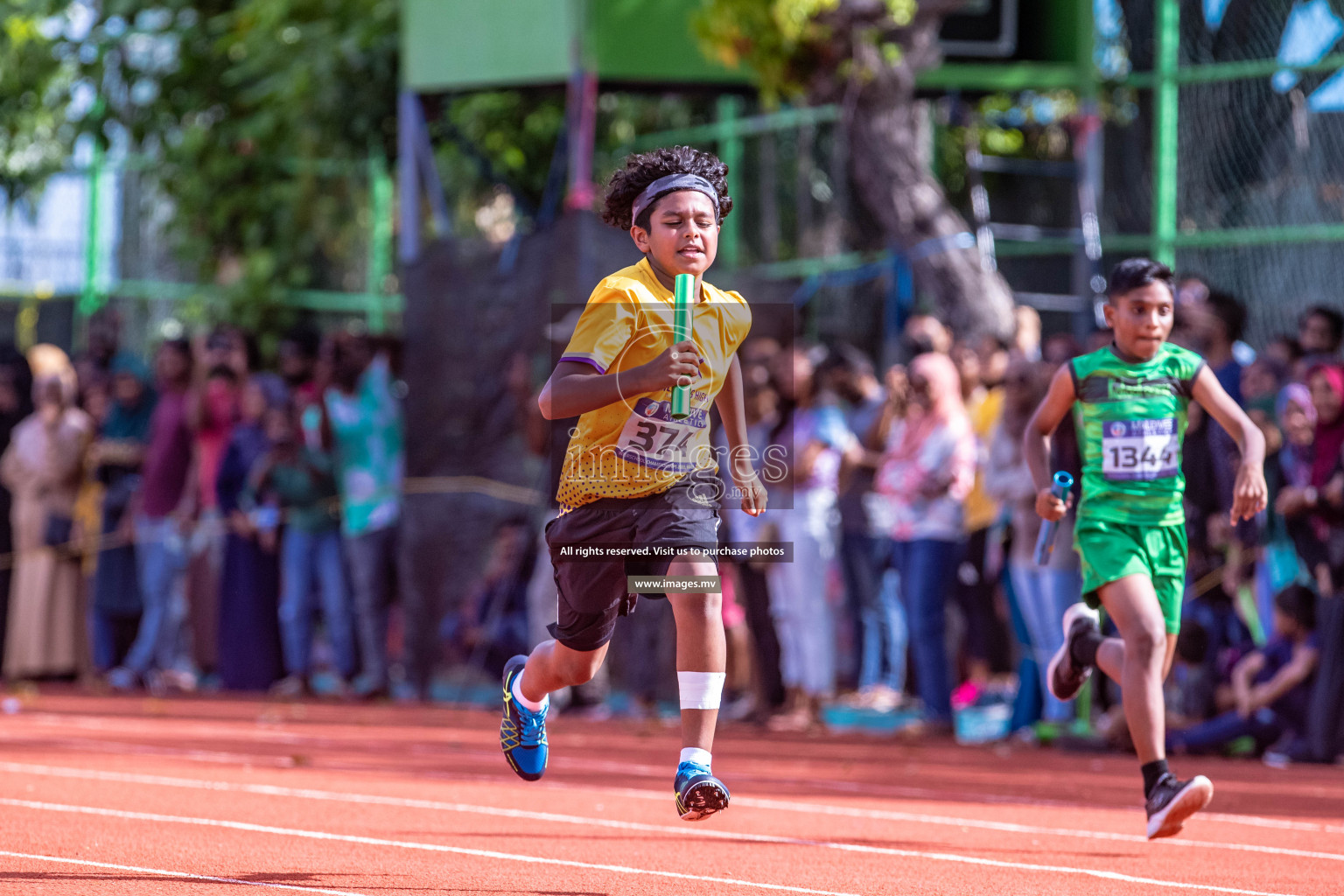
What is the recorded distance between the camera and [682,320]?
582 cm

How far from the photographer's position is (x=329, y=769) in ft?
30.2

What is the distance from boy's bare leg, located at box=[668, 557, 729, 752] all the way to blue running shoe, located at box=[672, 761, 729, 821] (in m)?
0.21

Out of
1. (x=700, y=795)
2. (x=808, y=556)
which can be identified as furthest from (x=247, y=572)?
(x=700, y=795)

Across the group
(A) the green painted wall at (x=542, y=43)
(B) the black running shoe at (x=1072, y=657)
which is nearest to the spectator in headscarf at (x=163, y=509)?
(A) the green painted wall at (x=542, y=43)

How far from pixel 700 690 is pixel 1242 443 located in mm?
2277

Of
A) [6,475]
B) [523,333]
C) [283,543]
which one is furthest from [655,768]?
[6,475]

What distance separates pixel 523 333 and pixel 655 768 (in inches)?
163

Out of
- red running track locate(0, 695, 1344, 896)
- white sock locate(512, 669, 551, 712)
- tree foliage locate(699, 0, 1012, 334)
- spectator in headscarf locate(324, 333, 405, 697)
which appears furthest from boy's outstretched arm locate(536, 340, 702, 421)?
spectator in headscarf locate(324, 333, 405, 697)

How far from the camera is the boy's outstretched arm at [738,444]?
20.5ft

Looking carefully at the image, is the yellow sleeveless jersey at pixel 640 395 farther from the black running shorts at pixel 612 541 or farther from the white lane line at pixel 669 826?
the white lane line at pixel 669 826

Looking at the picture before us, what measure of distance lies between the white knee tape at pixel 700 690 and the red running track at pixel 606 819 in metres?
0.55

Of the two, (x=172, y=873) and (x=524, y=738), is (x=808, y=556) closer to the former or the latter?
(x=524, y=738)

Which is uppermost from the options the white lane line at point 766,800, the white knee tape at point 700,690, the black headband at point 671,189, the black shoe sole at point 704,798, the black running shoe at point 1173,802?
the black headband at point 671,189

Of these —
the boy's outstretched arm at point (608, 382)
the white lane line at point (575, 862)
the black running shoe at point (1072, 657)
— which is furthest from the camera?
the black running shoe at point (1072, 657)
